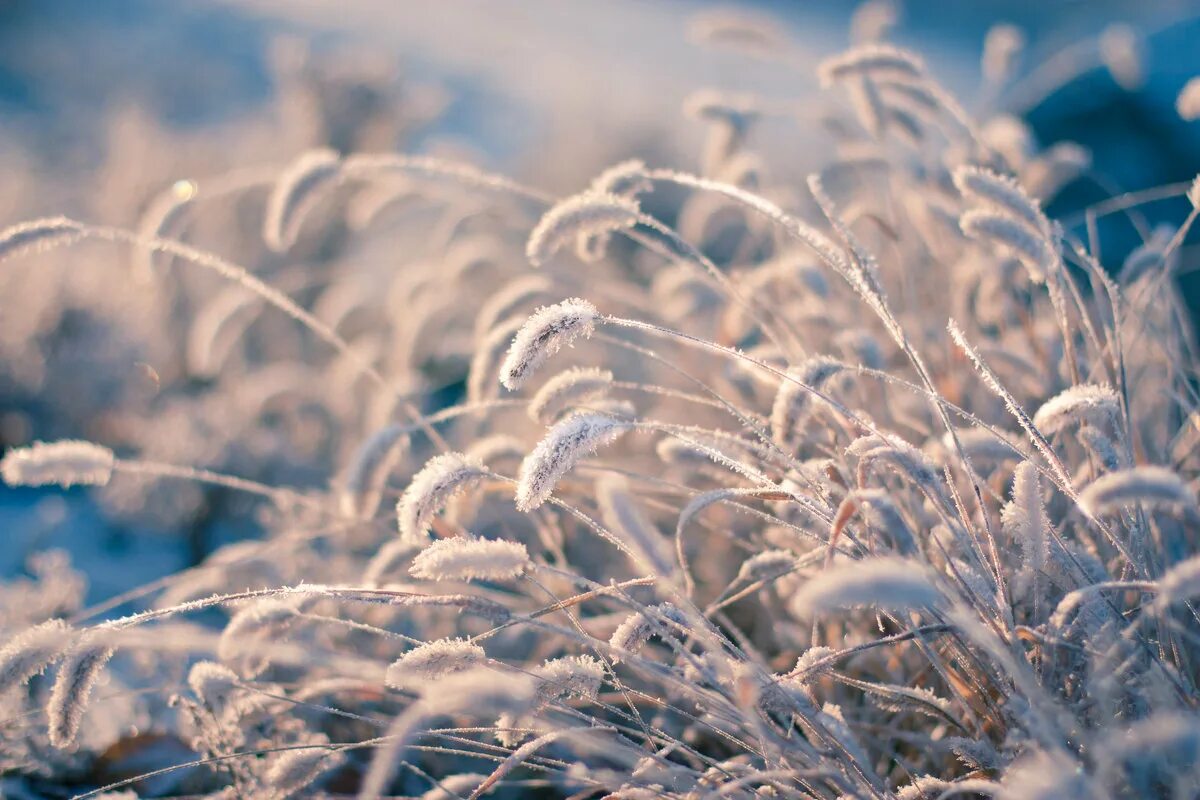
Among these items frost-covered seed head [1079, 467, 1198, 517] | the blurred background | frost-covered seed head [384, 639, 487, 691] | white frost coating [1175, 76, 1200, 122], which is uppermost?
the blurred background

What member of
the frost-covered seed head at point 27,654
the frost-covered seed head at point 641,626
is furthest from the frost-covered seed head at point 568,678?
the frost-covered seed head at point 27,654

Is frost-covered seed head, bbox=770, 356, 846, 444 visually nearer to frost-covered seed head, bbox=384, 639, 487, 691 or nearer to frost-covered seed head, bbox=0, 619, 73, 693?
frost-covered seed head, bbox=384, 639, 487, 691

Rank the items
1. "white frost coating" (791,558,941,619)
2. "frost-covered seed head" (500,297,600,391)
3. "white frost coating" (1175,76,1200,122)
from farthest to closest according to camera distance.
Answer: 1. "white frost coating" (1175,76,1200,122)
2. "frost-covered seed head" (500,297,600,391)
3. "white frost coating" (791,558,941,619)

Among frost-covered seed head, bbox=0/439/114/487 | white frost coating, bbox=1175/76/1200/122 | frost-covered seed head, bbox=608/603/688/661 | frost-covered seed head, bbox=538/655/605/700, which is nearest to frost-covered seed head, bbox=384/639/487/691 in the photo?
frost-covered seed head, bbox=538/655/605/700

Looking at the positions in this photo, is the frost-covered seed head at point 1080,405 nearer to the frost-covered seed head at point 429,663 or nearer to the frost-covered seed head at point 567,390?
the frost-covered seed head at point 567,390

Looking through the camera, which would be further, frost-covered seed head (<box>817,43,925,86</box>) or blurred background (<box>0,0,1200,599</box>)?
blurred background (<box>0,0,1200,599</box>)

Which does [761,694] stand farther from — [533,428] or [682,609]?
[533,428]

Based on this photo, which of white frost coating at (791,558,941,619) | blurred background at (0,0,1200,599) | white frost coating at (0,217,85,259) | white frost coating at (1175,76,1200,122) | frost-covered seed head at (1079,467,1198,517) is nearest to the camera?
white frost coating at (791,558,941,619)

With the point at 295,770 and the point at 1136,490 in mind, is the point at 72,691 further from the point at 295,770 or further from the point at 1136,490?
the point at 1136,490
